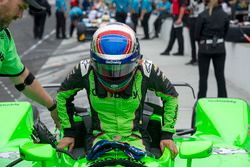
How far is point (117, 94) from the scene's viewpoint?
4188 mm

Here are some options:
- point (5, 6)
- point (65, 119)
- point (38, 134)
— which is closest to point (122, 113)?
point (65, 119)

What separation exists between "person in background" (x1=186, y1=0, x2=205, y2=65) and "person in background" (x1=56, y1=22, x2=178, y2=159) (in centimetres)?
887

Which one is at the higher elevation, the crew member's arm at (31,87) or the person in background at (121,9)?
the crew member's arm at (31,87)

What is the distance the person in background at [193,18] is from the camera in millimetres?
13430

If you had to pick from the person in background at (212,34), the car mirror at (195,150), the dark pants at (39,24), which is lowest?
the dark pants at (39,24)

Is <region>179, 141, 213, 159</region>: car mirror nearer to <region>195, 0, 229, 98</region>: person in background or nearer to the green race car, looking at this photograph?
the green race car

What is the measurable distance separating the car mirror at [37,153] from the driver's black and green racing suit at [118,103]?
930 millimetres

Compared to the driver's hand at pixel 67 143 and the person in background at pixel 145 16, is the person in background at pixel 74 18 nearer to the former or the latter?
the person in background at pixel 145 16

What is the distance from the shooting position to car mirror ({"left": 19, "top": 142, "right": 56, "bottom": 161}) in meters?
→ 3.20

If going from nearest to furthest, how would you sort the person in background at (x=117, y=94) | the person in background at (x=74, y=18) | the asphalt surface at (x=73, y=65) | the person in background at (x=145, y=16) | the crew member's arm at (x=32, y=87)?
1. the person in background at (x=117, y=94)
2. the crew member's arm at (x=32, y=87)
3. the asphalt surface at (x=73, y=65)
4. the person in background at (x=145, y=16)
5. the person in background at (x=74, y=18)

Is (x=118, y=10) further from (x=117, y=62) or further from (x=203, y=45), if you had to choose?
(x=117, y=62)

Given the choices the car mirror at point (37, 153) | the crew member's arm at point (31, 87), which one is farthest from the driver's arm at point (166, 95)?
the car mirror at point (37, 153)

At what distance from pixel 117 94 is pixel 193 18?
9524 millimetres

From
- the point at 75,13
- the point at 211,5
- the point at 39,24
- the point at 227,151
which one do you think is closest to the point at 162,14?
the point at 75,13
